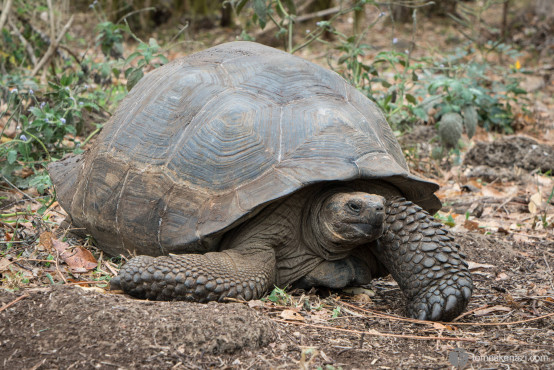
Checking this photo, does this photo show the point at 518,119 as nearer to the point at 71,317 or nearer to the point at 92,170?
the point at 92,170

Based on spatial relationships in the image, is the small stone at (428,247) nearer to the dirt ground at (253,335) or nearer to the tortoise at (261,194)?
the tortoise at (261,194)

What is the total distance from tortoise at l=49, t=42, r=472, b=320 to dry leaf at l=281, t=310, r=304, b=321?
200mm

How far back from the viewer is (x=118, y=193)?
3506mm

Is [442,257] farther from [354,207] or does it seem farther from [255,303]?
[255,303]

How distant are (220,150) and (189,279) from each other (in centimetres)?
71

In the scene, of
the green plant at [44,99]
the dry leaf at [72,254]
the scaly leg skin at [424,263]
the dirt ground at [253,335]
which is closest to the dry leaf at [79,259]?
the dry leaf at [72,254]

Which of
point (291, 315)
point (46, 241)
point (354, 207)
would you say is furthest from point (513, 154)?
point (46, 241)

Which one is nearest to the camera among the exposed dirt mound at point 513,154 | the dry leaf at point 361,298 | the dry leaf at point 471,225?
the dry leaf at point 361,298

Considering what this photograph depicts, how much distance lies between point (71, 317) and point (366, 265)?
1.65 meters

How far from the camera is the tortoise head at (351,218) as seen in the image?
3023 mm

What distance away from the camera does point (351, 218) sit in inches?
122

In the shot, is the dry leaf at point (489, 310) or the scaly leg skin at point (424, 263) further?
the dry leaf at point (489, 310)

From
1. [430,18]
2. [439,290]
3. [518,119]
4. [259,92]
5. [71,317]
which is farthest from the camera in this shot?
[430,18]

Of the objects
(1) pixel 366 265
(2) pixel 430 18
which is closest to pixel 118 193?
(1) pixel 366 265
